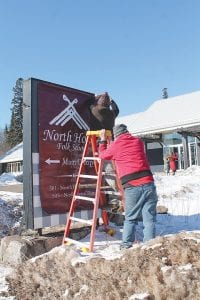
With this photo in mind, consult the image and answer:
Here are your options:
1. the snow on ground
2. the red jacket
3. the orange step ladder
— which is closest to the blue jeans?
the red jacket

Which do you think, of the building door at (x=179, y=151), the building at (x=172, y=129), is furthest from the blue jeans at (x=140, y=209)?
the building door at (x=179, y=151)

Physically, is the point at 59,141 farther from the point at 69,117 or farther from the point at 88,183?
the point at 88,183

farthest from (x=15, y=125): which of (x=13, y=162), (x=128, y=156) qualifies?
(x=128, y=156)

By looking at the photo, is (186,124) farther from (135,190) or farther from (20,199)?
(135,190)

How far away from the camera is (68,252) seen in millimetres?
4879

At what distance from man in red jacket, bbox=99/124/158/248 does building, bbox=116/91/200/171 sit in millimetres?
24084

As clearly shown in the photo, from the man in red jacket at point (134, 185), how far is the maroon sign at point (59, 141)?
102 centimetres

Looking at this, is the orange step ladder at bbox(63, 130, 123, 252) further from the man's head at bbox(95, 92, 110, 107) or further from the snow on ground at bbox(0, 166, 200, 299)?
the man's head at bbox(95, 92, 110, 107)

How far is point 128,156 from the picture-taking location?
5.78 m

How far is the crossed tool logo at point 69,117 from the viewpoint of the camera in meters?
6.67

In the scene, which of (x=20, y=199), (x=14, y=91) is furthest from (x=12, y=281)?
(x=14, y=91)

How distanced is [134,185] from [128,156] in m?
0.40

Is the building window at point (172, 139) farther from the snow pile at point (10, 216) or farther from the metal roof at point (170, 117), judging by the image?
the snow pile at point (10, 216)

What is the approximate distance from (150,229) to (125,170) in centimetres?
85
